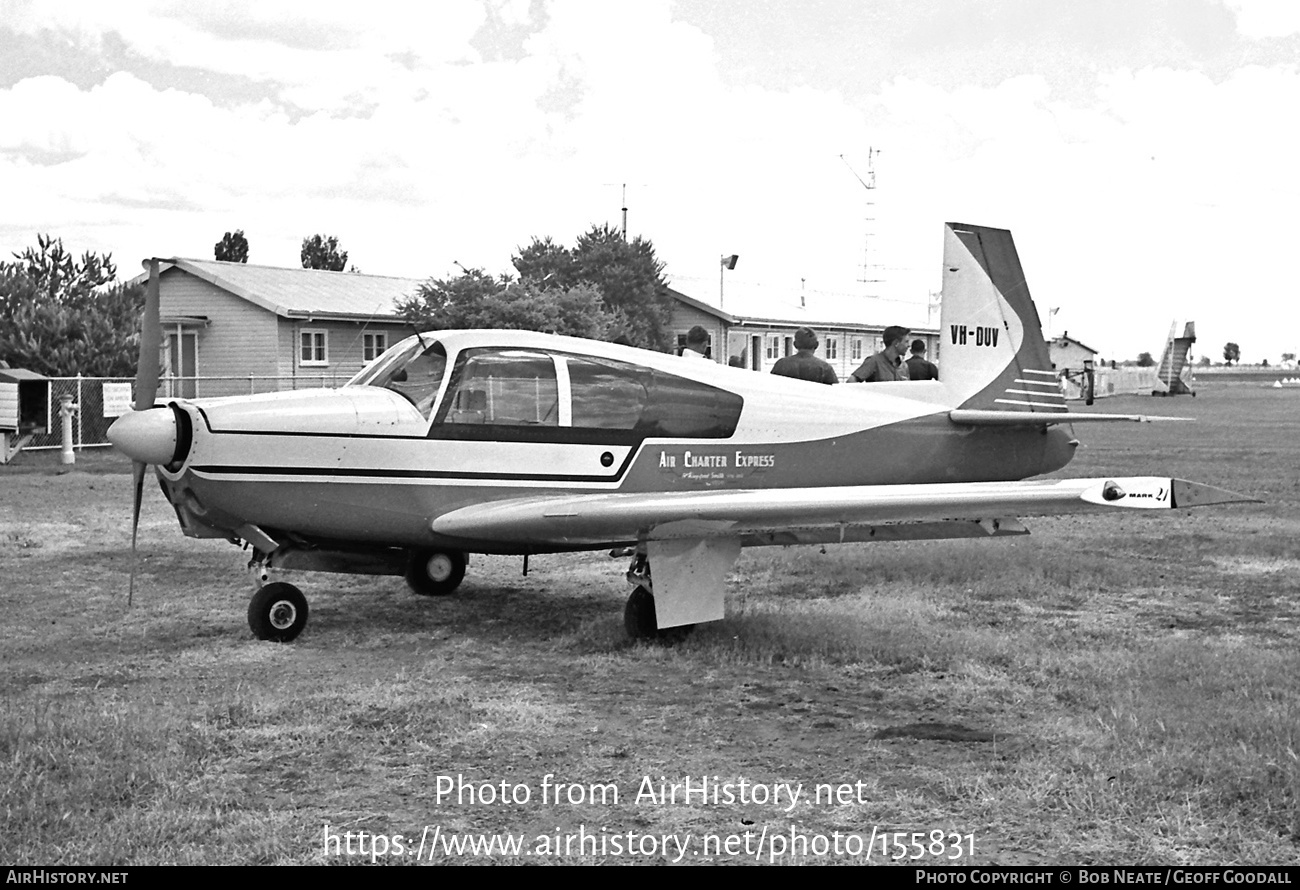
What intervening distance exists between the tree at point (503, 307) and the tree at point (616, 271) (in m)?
8.98

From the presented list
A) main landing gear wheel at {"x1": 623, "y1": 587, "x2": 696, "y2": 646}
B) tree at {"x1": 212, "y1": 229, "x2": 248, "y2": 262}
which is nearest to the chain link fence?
main landing gear wheel at {"x1": 623, "y1": 587, "x2": 696, "y2": 646}

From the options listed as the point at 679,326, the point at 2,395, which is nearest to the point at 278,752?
the point at 2,395

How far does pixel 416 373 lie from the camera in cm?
822

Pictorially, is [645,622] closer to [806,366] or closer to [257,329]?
[806,366]

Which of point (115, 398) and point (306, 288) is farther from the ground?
point (306, 288)

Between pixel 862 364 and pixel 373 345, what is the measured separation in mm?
25571

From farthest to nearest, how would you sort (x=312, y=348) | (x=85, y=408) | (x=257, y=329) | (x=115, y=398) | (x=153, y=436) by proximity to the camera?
(x=312, y=348)
(x=257, y=329)
(x=85, y=408)
(x=115, y=398)
(x=153, y=436)

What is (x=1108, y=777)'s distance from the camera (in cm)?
506

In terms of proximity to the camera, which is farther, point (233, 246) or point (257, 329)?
point (233, 246)

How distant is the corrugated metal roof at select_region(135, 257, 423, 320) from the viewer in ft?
114

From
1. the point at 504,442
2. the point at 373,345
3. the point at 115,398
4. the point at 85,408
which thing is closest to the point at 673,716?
the point at 504,442

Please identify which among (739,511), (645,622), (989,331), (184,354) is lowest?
(645,622)

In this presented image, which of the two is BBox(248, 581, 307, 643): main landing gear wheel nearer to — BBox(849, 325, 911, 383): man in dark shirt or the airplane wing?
the airplane wing

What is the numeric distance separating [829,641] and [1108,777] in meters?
2.81
